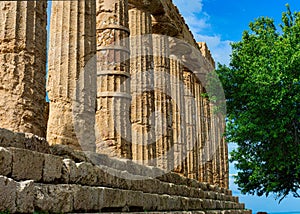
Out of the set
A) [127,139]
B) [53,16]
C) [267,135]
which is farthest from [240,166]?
[53,16]

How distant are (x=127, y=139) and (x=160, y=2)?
6068 millimetres

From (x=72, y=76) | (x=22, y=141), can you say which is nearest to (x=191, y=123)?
(x=72, y=76)

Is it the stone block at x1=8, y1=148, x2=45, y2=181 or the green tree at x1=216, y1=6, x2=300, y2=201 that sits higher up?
the green tree at x1=216, y1=6, x2=300, y2=201

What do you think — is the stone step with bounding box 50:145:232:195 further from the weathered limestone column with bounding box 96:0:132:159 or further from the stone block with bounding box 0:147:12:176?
the stone block with bounding box 0:147:12:176

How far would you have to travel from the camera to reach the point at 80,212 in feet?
24.6

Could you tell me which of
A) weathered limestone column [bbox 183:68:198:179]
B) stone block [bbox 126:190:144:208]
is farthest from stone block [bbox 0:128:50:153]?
weathered limestone column [bbox 183:68:198:179]

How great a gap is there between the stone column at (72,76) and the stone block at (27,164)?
223 centimetres

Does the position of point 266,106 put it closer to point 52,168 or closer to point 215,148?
point 215,148

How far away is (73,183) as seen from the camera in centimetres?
749

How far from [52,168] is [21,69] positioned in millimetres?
1505

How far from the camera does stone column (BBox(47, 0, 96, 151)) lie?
885 cm

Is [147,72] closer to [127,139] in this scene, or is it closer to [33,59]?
[127,139]

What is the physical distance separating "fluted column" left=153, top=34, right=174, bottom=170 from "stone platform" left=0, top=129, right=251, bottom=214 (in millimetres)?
2971

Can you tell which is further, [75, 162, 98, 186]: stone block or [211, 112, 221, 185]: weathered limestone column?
[211, 112, 221, 185]: weathered limestone column
